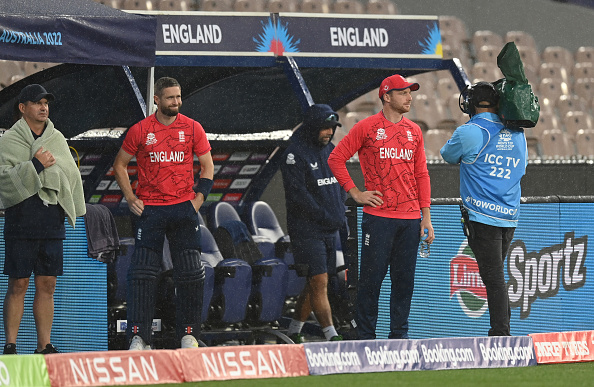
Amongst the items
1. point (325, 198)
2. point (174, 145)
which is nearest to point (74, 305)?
point (174, 145)

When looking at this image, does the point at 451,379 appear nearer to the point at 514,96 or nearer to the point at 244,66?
the point at 514,96

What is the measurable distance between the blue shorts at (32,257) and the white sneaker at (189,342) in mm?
944

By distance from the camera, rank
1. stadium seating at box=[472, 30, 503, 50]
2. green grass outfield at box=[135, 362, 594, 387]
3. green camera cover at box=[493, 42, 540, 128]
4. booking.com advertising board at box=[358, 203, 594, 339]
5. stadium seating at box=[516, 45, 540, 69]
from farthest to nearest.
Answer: stadium seating at box=[516, 45, 540, 69] < stadium seating at box=[472, 30, 503, 50] < booking.com advertising board at box=[358, 203, 594, 339] < green camera cover at box=[493, 42, 540, 128] < green grass outfield at box=[135, 362, 594, 387]

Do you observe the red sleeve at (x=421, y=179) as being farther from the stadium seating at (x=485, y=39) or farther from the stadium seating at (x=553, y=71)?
the stadium seating at (x=553, y=71)

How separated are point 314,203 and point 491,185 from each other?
174 cm

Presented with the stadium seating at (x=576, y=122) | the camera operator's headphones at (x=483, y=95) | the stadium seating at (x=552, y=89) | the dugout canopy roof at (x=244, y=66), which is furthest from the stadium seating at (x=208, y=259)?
the stadium seating at (x=552, y=89)

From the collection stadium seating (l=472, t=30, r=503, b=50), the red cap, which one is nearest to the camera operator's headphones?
the red cap

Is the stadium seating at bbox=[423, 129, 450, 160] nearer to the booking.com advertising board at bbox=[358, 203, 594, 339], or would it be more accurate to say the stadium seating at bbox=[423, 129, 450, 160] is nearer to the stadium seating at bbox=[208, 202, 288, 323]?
the stadium seating at bbox=[208, 202, 288, 323]

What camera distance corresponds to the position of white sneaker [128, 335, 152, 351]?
22.5ft

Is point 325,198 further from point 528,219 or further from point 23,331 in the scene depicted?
point 23,331

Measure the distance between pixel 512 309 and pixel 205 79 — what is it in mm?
4008

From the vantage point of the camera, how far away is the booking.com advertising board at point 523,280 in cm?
798

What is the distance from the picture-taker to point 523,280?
8.04 meters

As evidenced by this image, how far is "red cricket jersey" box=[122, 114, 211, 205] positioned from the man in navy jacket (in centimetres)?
132
